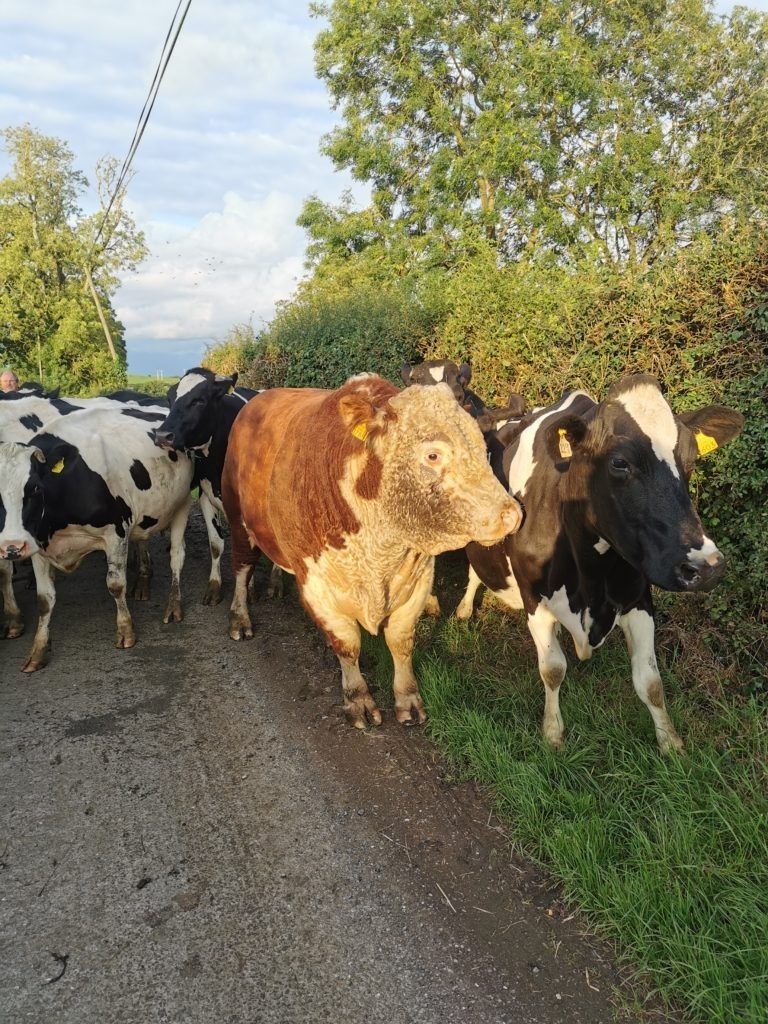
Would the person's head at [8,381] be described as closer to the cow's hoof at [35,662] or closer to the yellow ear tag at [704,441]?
the cow's hoof at [35,662]

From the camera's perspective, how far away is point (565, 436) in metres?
3.24

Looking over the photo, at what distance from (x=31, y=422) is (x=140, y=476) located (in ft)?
6.30

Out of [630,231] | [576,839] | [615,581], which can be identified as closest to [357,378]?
[615,581]

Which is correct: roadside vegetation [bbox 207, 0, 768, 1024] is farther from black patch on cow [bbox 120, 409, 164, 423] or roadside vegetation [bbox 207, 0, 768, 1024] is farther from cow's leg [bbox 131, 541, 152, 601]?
black patch on cow [bbox 120, 409, 164, 423]

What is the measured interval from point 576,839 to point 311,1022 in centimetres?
121

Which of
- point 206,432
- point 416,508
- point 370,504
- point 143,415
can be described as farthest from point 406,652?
point 143,415

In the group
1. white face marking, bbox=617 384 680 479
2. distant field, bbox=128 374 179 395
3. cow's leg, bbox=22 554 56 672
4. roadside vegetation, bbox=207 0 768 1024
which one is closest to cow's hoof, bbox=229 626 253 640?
roadside vegetation, bbox=207 0 768 1024

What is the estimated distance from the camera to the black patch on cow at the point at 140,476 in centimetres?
580

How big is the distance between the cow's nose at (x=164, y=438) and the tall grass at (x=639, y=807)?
3244 millimetres

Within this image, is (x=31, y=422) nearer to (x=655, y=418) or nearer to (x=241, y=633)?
(x=241, y=633)

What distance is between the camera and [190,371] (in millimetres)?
7047

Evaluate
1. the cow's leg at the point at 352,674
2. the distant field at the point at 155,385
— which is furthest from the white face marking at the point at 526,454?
the distant field at the point at 155,385

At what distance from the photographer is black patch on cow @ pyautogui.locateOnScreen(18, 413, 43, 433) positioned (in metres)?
6.72

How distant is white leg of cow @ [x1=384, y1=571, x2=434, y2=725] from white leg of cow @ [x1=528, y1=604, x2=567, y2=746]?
70 centimetres
